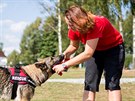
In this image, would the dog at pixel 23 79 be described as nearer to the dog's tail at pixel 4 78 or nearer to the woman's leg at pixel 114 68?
the dog's tail at pixel 4 78

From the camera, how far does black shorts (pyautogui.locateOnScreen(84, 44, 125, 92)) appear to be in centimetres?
726

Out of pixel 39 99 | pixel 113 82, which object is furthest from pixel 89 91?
pixel 39 99

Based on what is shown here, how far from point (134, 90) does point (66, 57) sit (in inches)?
319

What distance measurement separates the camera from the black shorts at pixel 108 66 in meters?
7.26

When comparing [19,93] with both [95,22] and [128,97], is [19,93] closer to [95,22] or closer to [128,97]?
[95,22]

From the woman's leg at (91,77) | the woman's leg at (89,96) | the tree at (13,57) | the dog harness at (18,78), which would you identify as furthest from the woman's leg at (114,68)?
the tree at (13,57)

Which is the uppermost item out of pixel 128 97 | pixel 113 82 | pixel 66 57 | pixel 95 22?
pixel 95 22

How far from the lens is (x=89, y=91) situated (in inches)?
303

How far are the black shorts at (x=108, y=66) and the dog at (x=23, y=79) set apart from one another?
66 centimetres

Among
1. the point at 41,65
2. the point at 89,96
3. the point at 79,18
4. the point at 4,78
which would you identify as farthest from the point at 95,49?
the point at 4,78

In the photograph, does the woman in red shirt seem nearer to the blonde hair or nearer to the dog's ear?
the blonde hair

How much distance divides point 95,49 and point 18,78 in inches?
67.3

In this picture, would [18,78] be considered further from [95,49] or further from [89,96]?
[95,49]

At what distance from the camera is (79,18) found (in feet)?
21.4
